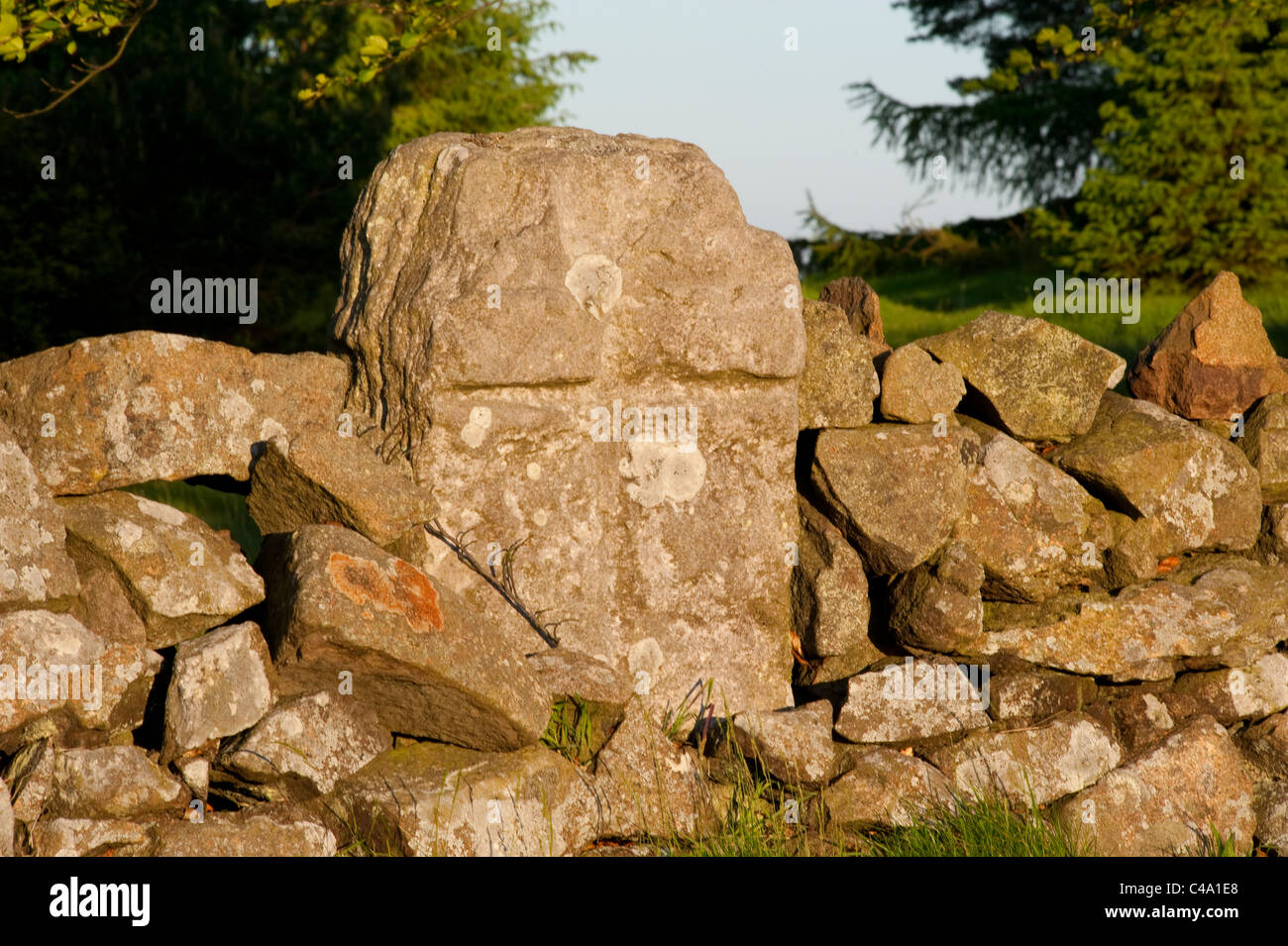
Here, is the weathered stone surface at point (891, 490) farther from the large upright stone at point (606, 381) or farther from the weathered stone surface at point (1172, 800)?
the weathered stone surface at point (1172, 800)

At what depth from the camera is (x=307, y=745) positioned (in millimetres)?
3480

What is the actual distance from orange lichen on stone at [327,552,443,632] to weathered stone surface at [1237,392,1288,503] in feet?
11.2

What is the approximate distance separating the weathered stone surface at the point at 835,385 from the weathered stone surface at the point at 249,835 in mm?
2255

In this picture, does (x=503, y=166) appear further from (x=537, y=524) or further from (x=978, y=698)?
(x=978, y=698)

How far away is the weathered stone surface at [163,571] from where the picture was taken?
3680 mm

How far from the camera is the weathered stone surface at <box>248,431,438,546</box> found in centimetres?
380

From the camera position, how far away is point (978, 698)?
442 centimetres

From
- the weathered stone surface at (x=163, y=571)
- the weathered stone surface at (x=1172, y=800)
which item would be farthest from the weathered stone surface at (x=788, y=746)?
the weathered stone surface at (x=163, y=571)

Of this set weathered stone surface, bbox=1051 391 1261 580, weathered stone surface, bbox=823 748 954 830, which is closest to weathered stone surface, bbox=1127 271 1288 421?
weathered stone surface, bbox=1051 391 1261 580

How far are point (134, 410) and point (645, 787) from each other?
2.01m

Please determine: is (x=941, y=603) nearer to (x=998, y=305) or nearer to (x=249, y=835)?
(x=249, y=835)

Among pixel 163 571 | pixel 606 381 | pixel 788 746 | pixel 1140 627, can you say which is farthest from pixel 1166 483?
pixel 163 571

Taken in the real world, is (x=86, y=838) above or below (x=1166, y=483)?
below

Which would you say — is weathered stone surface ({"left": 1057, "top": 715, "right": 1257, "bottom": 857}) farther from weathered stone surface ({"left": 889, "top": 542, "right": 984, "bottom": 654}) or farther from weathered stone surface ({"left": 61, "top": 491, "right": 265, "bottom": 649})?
weathered stone surface ({"left": 61, "top": 491, "right": 265, "bottom": 649})
